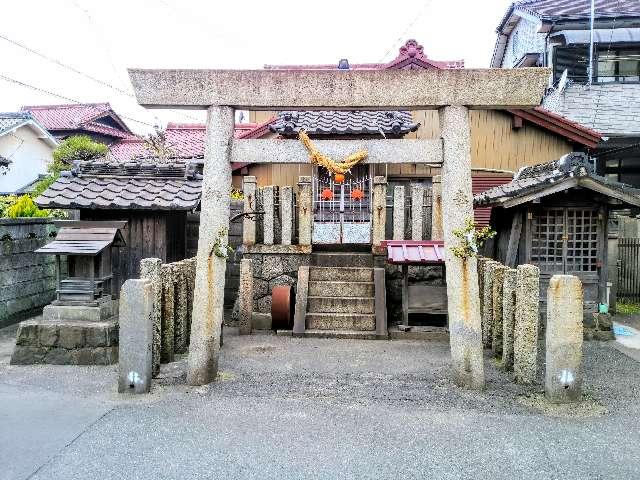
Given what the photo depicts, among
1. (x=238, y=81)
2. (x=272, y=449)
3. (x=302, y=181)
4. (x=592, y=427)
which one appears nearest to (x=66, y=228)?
(x=238, y=81)

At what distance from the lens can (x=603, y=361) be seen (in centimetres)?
827

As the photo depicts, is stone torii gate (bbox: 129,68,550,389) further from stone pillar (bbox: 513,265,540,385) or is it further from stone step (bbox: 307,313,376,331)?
stone step (bbox: 307,313,376,331)

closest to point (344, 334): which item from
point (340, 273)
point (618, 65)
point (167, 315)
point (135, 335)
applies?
point (340, 273)

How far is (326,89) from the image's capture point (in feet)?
21.7

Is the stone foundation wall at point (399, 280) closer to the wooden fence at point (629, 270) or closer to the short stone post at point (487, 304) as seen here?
the short stone post at point (487, 304)

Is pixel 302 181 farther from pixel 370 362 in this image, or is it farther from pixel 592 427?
pixel 592 427

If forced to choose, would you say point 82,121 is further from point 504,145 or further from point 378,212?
point 378,212

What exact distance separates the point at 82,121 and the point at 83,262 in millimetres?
26648

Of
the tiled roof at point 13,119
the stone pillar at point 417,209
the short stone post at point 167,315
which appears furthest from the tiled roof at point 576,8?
the tiled roof at point 13,119

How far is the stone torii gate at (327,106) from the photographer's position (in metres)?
6.56

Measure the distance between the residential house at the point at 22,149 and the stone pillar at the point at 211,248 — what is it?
23.1 metres

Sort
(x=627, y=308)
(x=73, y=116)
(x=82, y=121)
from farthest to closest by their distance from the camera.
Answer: (x=73, y=116) → (x=82, y=121) → (x=627, y=308)

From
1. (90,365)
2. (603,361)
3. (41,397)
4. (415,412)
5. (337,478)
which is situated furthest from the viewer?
Result: (603,361)

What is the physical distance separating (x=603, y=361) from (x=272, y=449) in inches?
233
